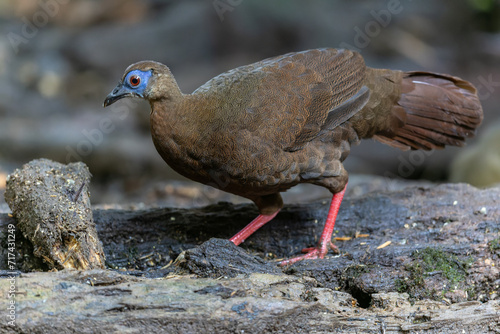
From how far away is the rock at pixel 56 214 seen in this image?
3.30 m

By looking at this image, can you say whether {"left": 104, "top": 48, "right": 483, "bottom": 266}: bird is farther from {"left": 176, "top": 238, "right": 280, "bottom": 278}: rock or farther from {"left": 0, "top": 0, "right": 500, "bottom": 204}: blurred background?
{"left": 0, "top": 0, "right": 500, "bottom": 204}: blurred background

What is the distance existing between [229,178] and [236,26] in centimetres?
877

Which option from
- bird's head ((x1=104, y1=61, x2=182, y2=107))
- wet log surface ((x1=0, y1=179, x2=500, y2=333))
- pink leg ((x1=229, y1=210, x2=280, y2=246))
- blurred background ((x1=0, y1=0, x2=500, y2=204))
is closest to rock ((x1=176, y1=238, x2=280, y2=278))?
wet log surface ((x1=0, y1=179, x2=500, y2=333))

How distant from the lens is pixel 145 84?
374cm

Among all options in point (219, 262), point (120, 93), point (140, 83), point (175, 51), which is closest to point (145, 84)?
point (140, 83)

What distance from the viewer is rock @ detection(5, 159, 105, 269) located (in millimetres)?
3299

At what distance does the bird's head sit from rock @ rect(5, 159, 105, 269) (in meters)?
0.61

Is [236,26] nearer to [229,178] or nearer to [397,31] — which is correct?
[397,31]

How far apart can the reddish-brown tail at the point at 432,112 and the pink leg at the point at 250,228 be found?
1246mm

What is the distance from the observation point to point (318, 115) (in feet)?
13.6

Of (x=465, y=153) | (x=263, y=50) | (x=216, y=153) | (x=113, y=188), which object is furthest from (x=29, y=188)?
(x=263, y=50)

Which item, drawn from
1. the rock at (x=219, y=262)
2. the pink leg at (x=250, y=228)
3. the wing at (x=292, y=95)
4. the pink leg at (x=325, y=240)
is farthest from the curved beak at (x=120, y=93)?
the pink leg at (x=325, y=240)

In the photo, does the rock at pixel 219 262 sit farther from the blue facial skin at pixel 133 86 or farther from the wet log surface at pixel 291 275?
the blue facial skin at pixel 133 86

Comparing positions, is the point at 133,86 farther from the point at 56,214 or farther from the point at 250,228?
the point at 250,228
